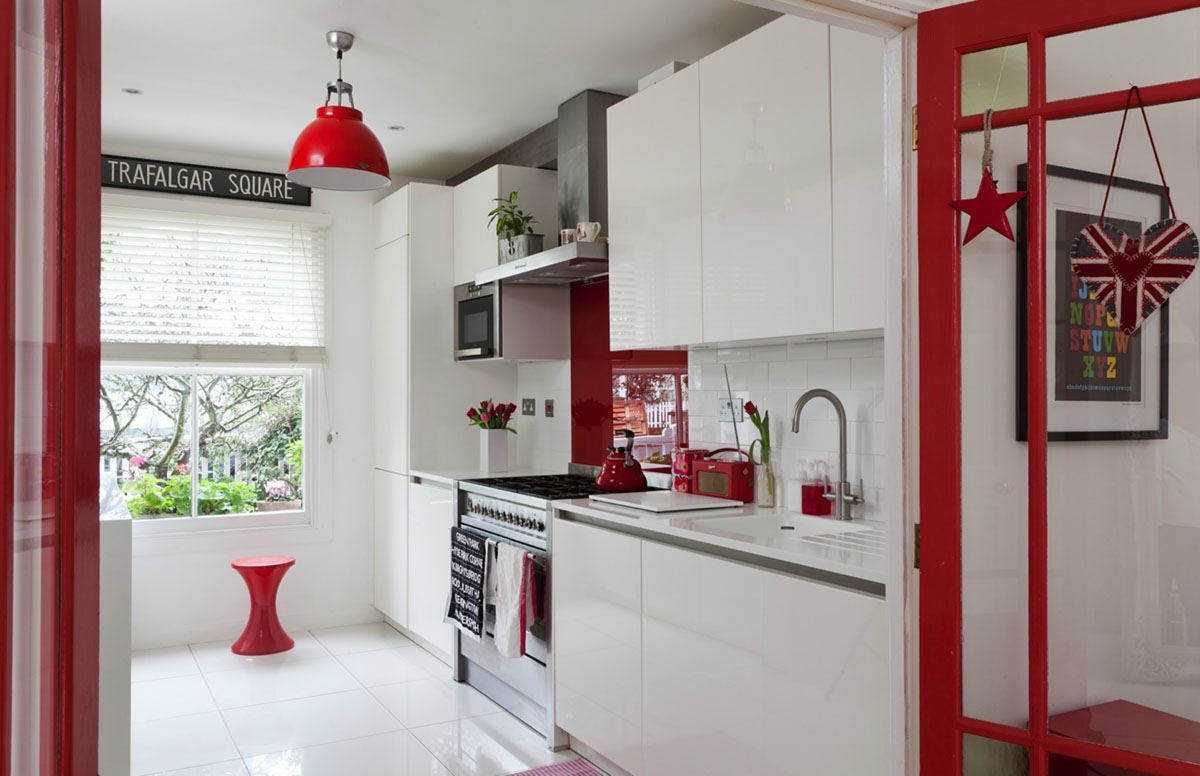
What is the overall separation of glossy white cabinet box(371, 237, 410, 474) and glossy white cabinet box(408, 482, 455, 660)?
32 cm

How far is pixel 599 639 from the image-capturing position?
3.09 m

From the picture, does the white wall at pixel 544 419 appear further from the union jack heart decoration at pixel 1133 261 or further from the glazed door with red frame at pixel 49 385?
the glazed door with red frame at pixel 49 385

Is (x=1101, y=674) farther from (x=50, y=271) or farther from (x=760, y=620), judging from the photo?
(x=50, y=271)

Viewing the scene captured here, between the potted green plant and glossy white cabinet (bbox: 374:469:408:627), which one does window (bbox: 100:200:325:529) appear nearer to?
glossy white cabinet (bbox: 374:469:408:627)

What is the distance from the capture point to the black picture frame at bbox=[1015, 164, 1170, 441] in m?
1.38

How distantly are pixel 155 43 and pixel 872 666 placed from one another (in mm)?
3369

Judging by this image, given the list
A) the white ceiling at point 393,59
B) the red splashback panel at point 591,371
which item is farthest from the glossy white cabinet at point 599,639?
the white ceiling at point 393,59

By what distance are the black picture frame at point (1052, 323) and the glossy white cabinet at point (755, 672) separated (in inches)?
27.8

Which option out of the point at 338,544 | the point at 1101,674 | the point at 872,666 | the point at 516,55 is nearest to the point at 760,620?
the point at 872,666

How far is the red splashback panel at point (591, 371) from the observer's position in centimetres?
418

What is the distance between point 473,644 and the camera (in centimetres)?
411

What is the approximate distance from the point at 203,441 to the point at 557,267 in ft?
8.57

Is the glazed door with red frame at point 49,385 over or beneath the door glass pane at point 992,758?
over

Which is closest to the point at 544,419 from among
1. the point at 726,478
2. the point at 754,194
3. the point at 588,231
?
the point at 588,231
